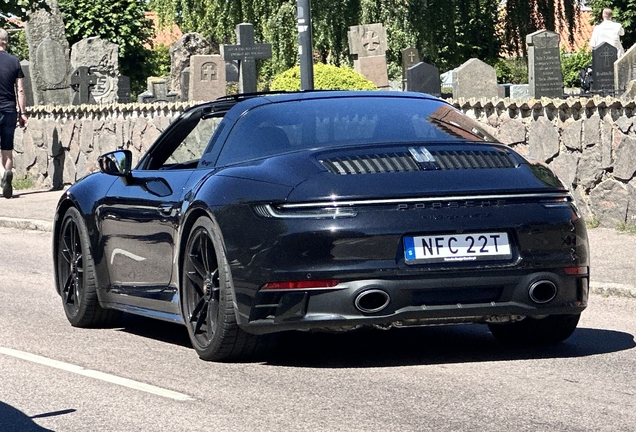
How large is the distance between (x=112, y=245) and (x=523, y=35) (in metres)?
34.2

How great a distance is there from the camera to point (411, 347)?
7684mm

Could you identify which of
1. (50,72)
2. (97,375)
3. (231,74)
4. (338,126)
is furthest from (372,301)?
(231,74)

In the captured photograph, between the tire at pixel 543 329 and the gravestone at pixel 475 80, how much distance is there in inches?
679

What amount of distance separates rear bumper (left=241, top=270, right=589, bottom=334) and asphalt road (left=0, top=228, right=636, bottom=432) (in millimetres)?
272

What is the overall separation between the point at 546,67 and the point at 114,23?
1815 inches

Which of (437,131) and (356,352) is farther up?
(437,131)

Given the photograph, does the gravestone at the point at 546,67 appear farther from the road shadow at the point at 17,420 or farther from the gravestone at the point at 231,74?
the road shadow at the point at 17,420

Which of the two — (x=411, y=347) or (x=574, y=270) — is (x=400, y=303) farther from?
(x=411, y=347)

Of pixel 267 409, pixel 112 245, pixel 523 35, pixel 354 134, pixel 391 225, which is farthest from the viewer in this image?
pixel 523 35

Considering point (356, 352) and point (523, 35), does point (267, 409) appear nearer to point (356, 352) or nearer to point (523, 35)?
point (356, 352)

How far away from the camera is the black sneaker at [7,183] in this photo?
2066 cm

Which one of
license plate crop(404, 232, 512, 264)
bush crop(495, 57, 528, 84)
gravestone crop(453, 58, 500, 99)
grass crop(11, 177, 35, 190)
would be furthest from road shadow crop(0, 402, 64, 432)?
bush crop(495, 57, 528, 84)

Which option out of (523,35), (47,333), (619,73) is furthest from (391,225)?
(523,35)

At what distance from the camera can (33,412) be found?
6.09 metres
